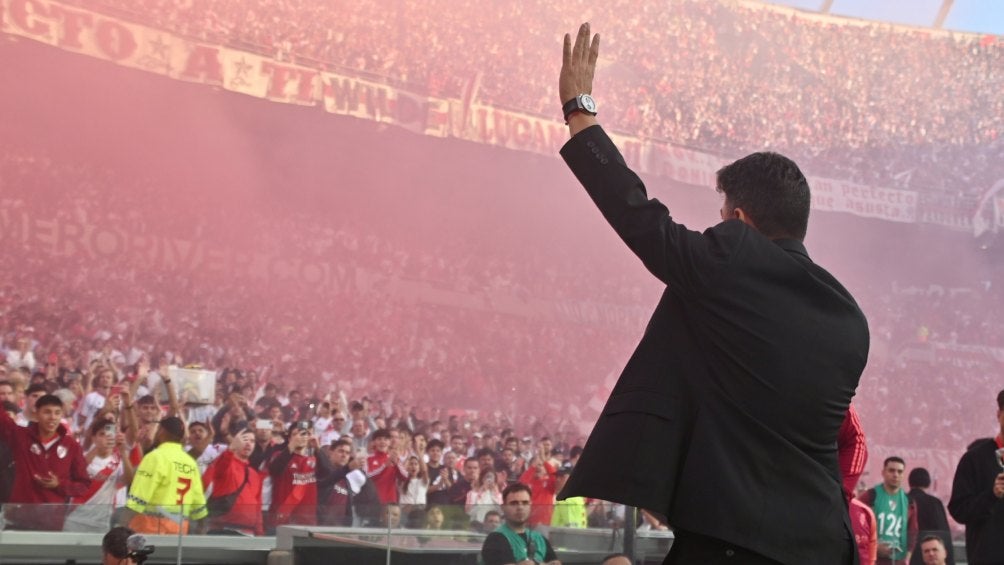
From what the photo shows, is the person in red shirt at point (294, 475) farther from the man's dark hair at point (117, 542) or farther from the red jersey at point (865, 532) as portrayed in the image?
the red jersey at point (865, 532)

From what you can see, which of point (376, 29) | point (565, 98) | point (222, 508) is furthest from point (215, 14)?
point (565, 98)

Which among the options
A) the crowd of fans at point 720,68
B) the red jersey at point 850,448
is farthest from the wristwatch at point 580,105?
the crowd of fans at point 720,68

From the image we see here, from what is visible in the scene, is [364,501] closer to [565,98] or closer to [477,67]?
[565,98]

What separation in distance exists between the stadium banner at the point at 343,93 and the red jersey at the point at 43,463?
6.92m

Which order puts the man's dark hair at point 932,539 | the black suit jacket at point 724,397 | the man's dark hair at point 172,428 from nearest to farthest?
the black suit jacket at point 724,397 < the man's dark hair at point 932,539 < the man's dark hair at point 172,428

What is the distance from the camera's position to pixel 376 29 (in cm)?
1495

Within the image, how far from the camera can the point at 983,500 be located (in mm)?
3605

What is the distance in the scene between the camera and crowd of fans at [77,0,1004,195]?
14.7 meters

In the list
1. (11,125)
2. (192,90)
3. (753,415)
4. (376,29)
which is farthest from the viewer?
(376,29)

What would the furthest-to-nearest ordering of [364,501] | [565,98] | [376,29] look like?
[376,29] → [364,501] → [565,98]

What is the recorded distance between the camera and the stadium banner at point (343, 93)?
1247cm

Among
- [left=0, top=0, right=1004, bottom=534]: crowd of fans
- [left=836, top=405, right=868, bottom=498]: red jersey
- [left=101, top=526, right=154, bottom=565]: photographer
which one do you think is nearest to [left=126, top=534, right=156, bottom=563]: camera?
[left=101, top=526, right=154, bottom=565]: photographer

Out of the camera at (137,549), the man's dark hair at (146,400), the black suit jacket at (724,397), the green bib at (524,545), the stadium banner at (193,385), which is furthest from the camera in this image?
the stadium banner at (193,385)

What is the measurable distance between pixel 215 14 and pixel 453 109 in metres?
3.32
